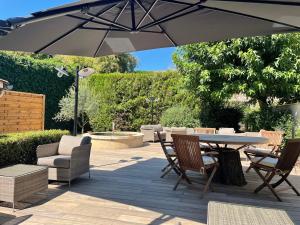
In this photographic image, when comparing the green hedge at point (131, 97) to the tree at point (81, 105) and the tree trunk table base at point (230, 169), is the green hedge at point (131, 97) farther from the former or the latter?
the tree trunk table base at point (230, 169)

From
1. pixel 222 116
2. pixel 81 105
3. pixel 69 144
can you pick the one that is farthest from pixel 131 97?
pixel 69 144

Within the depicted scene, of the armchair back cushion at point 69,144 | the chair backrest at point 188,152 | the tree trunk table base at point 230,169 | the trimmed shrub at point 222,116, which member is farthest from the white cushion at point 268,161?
the trimmed shrub at point 222,116

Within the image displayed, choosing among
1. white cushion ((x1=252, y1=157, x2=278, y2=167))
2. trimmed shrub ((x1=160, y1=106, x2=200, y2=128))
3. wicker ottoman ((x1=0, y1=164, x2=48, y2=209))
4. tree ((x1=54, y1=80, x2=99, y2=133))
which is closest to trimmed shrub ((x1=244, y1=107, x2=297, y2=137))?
trimmed shrub ((x1=160, y1=106, x2=200, y2=128))

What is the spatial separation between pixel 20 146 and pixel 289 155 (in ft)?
15.2

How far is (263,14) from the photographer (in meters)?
3.60

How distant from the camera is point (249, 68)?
10008 mm

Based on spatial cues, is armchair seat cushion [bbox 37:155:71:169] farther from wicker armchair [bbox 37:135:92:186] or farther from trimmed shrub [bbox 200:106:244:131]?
trimmed shrub [bbox 200:106:244:131]

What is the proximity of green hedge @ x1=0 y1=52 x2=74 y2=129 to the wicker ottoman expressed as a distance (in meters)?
7.36

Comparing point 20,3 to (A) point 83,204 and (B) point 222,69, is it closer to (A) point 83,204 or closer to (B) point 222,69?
(B) point 222,69

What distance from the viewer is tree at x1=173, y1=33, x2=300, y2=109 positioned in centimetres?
992

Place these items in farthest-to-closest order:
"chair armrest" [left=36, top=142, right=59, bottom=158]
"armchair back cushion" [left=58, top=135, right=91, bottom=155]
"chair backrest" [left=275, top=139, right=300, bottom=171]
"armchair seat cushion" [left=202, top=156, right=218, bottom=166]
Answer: "armchair back cushion" [left=58, top=135, right=91, bottom=155]
"chair armrest" [left=36, top=142, right=59, bottom=158]
"armchair seat cushion" [left=202, top=156, right=218, bottom=166]
"chair backrest" [left=275, top=139, right=300, bottom=171]

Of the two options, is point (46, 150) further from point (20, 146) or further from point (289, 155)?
point (289, 155)

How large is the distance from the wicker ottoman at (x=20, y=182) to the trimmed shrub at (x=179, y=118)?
8.60 meters

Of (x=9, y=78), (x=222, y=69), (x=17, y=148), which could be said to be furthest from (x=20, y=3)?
(x=17, y=148)
